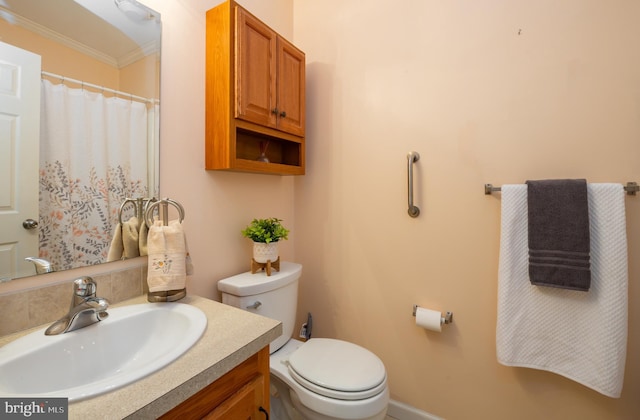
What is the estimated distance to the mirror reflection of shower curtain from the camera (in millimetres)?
818

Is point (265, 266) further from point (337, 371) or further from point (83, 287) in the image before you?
point (83, 287)

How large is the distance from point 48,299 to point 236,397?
622 mm

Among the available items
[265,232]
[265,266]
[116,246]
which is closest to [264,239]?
[265,232]

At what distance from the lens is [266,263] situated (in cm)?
133

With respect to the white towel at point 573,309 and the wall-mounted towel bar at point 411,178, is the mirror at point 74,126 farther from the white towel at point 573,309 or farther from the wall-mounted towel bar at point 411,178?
the white towel at point 573,309

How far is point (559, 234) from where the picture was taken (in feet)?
3.43

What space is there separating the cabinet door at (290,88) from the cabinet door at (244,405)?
3.57 feet

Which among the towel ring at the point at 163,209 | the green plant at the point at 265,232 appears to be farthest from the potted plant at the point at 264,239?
the towel ring at the point at 163,209

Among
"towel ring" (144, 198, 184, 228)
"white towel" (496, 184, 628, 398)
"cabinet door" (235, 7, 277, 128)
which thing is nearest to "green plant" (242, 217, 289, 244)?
"towel ring" (144, 198, 184, 228)

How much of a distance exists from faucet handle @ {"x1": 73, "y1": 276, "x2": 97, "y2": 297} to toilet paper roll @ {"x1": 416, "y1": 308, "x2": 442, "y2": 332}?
1257 mm

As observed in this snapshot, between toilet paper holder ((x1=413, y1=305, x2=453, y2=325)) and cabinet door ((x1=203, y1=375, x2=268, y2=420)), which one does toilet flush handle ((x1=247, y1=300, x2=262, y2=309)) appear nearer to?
cabinet door ((x1=203, y1=375, x2=268, y2=420))

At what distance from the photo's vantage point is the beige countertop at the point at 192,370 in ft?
1.59

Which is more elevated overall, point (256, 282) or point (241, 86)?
point (241, 86)
